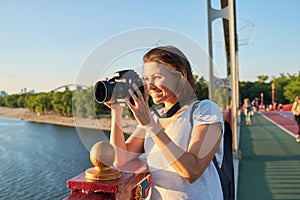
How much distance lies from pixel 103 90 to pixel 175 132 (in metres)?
0.24

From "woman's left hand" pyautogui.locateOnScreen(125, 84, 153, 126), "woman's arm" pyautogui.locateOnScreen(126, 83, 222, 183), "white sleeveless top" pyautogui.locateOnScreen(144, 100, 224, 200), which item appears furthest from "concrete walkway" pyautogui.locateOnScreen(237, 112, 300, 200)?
"woman's left hand" pyautogui.locateOnScreen(125, 84, 153, 126)

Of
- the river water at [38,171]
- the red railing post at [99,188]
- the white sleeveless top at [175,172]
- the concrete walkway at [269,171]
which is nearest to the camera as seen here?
the red railing post at [99,188]

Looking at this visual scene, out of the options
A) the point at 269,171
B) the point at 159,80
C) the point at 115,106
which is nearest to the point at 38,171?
the point at 269,171

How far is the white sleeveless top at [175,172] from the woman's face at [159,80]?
8 cm

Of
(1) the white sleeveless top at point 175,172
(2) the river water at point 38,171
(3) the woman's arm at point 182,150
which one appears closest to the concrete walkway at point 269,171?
(1) the white sleeveless top at point 175,172

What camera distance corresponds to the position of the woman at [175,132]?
84 cm

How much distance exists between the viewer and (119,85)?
0.85 m

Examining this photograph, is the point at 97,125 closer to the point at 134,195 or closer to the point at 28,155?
the point at 134,195

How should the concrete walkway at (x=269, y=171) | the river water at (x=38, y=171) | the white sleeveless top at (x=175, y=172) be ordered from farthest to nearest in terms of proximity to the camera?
the river water at (x=38, y=171) < the concrete walkway at (x=269, y=171) < the white sleeveless top at (x=175, y=172)

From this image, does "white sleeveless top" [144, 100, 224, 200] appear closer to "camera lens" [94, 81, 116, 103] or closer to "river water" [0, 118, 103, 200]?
"camera lens" [94, 81, 116, 103]

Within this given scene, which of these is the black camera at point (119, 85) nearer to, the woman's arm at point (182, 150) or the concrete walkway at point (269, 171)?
the woman's arm at point (182, 150)

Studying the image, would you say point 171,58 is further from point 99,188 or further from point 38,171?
point 38,171

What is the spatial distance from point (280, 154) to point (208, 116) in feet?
18.0

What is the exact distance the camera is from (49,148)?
21.5m
